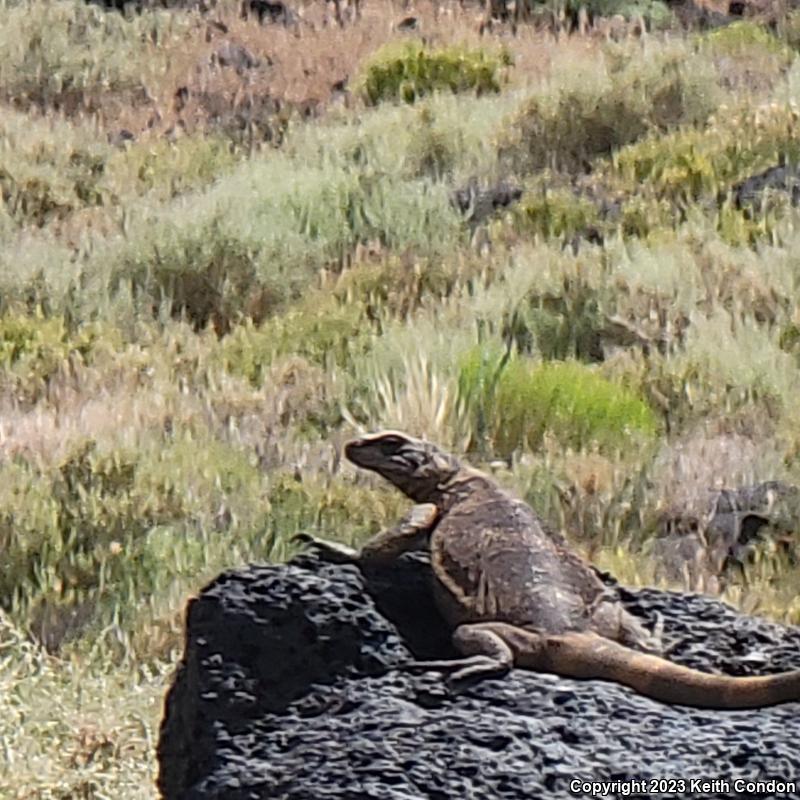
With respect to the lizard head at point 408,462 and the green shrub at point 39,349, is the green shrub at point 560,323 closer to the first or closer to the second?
the green shrub at point 39,349

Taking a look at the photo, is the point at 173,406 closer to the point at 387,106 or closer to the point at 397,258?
the point at 397,258

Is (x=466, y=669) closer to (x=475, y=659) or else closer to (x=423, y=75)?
(x=475, y=659)

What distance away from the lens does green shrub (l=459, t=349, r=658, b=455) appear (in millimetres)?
7172

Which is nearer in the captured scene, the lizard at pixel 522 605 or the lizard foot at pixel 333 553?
the lizard at pixel 522 605

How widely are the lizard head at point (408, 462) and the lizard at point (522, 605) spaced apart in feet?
0.08

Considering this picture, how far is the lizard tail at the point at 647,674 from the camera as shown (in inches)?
130

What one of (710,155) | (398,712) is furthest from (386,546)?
(710,155)

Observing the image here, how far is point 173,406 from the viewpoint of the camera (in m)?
7.98

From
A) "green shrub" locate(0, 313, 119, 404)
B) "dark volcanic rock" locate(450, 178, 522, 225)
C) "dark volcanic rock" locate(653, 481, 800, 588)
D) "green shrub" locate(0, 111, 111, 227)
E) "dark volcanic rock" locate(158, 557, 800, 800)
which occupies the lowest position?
"green shrub" locate(0, 111, 111, 227)

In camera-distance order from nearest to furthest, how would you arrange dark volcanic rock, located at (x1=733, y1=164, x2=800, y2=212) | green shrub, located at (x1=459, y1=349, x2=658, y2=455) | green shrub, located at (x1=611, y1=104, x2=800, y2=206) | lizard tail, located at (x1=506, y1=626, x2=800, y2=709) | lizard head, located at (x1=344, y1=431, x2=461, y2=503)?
lizard tail, located at (x1=506, y1=626, x2=800, y2=709) < lizard head, located at (x1=344, y1=431, x2=461, y2=503) < green shrub, located at (x1=459, y1=349, x2=658, y2=455) < dark volcanic rock, located at (x1=733, y1=164, x2=800, y2=212) < green shrub, located at (x1=611, y1=104, x2=800, y2=206)

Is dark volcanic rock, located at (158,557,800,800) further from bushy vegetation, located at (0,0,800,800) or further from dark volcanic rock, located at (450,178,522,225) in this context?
dark volcanic rock, located at (450,178,522,225)

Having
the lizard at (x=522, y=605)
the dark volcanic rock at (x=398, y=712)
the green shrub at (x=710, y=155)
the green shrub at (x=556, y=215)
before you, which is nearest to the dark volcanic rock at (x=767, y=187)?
the green shrub at (x=710, y=155)

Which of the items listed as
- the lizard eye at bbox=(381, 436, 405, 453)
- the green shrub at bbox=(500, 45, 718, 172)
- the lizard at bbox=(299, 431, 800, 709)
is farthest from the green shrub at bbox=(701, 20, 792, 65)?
the lizard at bbox=(299, 431, 800, 709)

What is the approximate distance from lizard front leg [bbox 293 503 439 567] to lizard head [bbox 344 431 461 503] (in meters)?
0.21
